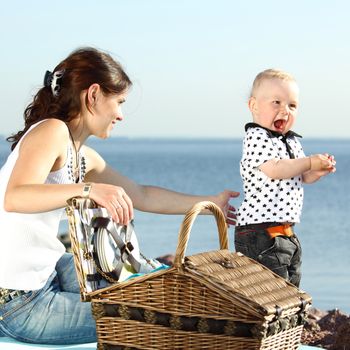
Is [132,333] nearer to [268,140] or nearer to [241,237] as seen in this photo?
[241,237]

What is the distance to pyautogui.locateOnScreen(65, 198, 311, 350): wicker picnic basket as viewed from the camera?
11.7 ft

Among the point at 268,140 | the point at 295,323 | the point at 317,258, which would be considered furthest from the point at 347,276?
the point at 295,323

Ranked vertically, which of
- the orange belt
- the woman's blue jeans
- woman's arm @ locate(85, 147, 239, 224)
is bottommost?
the woman's blue jeans

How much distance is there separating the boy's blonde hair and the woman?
0.62 metres

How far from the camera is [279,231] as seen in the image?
4.62 meters

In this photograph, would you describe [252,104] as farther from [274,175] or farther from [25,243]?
[25,243]

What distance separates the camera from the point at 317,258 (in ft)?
44.3

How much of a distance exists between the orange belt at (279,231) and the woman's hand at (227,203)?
0.17 meters

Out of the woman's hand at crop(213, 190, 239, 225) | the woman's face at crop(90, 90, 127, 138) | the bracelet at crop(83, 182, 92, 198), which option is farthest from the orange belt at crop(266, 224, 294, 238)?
the bracelet at crop(83, 182, 92, 198)

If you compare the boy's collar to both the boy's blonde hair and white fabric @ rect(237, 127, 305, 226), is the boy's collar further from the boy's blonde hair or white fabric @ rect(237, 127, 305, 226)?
the boy's blonde hair

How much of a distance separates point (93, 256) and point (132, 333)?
34cm

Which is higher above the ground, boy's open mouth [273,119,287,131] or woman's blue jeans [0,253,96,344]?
boy's open mouth [273,119,287,131]

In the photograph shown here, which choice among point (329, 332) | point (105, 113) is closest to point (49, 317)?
point (105, 113)

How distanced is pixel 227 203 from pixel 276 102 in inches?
22.4
